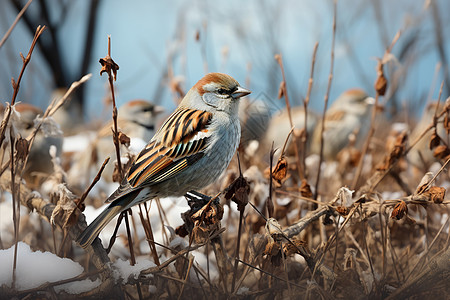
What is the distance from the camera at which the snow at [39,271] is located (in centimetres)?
149

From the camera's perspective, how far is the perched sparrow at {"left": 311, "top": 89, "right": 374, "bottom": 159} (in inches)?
185

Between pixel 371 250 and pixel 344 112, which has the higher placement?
pixel 344 112

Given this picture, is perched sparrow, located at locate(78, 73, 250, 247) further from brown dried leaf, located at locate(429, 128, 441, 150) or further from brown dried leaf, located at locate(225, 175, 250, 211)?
brown dried leaf, located at locate(429, 128, 441, 150)

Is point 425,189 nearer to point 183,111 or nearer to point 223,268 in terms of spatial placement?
point 223,268

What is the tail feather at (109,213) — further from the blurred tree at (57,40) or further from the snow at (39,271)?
the blurred tree at (57,40)

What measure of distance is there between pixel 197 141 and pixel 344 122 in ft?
11.2

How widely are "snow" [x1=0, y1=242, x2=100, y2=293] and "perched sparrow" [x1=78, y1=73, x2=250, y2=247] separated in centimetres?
32

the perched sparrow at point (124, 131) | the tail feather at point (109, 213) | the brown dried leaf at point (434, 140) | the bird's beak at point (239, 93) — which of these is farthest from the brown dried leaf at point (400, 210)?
the perched sparrow at point (124, 131)

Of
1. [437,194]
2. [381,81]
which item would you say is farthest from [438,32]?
[437,194]

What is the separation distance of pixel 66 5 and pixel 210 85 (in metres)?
7.32

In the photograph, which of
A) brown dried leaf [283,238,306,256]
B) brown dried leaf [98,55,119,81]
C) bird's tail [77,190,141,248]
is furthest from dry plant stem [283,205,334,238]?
brown dried leaf [98,55,119,81]

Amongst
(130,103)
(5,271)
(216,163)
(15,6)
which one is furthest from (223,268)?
(15,6)

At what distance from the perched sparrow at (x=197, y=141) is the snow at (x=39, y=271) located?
325 mm

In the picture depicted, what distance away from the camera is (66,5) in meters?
8.20
